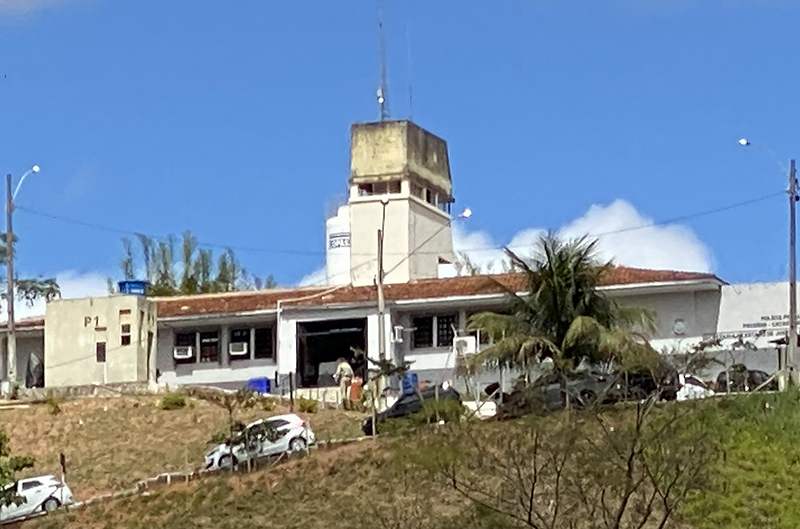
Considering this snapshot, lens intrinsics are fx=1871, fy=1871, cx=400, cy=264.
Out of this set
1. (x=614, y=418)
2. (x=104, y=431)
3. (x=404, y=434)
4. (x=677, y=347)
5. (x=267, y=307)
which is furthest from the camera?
(x=267, y=307)

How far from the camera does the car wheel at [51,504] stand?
3766 cm

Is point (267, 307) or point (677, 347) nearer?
point (677, 347)

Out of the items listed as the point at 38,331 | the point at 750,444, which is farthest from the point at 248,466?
A: the point at 38,331

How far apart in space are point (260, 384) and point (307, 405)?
323 inches

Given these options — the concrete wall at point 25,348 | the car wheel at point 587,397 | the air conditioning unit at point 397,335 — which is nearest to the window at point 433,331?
the air conditioning unit at point 397,335

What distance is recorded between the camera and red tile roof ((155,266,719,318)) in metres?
52.9

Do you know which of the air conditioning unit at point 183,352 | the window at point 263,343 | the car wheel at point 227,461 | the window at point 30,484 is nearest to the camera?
the window at point 30,484

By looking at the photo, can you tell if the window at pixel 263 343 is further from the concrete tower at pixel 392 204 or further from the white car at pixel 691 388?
the white car at pixel 691 388

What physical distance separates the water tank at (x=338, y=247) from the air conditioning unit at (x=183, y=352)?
5700 mm

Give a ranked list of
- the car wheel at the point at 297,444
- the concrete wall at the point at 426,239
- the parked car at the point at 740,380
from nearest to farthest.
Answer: the car wheel at the point at 297,444 → the parked car at the point at 740,380 → the concrete wall at the point at 426,239

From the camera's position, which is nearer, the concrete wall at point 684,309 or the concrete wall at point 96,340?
the concrete wall at point 684,309

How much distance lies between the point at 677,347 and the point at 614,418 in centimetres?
1522

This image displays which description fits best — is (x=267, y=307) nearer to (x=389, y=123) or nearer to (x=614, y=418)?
(x=389, y=123)

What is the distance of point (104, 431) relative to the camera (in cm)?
4631
